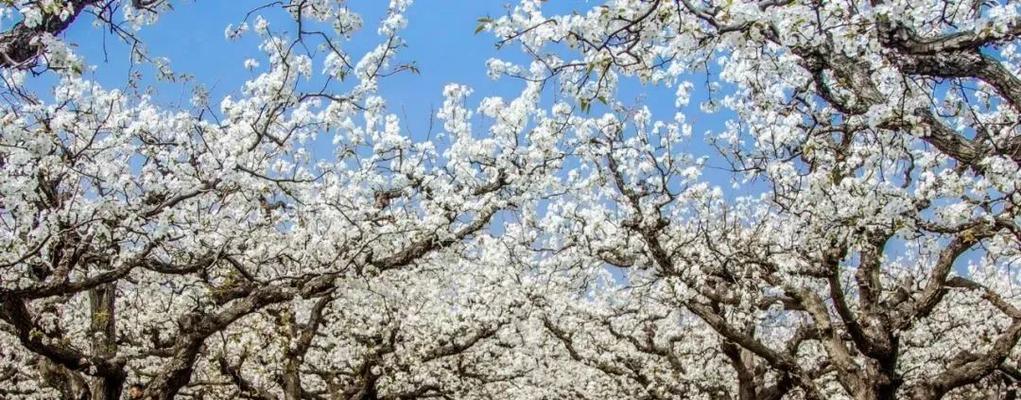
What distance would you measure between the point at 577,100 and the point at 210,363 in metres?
12.7

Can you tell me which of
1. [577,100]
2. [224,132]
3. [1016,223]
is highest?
[224,132]

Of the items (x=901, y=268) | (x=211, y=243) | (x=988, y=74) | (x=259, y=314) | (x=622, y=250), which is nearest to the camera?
(x=988, y=74)

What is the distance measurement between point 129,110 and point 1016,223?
10.6 metres

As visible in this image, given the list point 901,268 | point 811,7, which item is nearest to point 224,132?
point 811,7

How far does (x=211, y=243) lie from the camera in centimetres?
1121

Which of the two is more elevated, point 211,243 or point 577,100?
point 211,243

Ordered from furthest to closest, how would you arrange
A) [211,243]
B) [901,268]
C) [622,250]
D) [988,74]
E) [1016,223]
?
1. [901,268]
2. [622,250]
3. [211,243]
4. [1016,223]
5. [988,74]

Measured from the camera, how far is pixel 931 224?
9555 mm

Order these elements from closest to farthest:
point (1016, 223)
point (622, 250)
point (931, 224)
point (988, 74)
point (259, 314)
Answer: point (988, 74)
point (1016, 223)
point (931, 224)
point (622, 250)
point (259, 314)

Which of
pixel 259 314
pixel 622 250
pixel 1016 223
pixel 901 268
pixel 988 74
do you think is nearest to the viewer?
pixel 988 74

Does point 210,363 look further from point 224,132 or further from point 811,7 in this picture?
point 811,7

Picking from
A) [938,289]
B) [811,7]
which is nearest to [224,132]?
[811,7]

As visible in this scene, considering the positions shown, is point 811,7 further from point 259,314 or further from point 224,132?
point 259,314

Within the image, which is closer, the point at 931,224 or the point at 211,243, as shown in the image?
the point at 931,224
